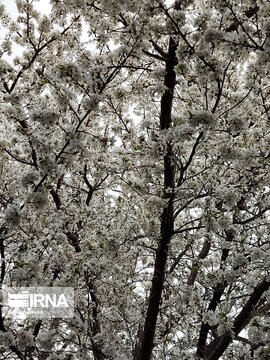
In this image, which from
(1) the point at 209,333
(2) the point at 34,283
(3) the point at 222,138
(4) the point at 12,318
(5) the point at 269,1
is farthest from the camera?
(1) the point at 209,333

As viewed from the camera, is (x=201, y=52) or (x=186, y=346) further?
(x=186, y=346)

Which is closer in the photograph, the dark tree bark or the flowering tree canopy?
the flowering tree canopy

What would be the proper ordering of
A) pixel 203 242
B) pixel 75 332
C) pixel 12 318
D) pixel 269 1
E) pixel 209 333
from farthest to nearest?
pixel 203 242 < pixel 209 333 < pixel 12 318 < pixel 75 332 < pixel 269 1

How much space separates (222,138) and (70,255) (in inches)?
93.5

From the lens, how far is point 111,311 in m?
6.60

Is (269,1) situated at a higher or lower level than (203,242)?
higher

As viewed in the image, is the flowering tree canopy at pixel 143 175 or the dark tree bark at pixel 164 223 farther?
the dark tree bark at pixel 164 223

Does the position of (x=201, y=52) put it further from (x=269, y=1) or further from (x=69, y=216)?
(x=69, y=216)

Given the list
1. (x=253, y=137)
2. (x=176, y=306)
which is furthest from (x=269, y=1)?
(x=176, y=306)

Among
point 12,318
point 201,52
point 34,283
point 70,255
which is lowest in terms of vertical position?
point 12,318

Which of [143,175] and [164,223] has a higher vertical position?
[143,175]

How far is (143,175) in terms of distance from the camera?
5.44m

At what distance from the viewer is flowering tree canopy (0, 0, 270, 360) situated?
13.4 feet

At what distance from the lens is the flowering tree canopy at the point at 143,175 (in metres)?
4.08
